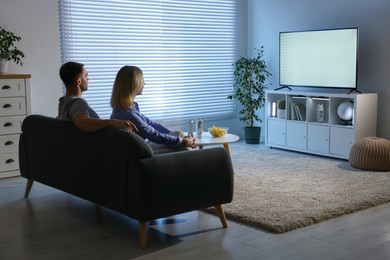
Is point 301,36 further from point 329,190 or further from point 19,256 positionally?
point 19,256

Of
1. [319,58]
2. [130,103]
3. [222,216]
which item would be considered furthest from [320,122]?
[130,103]

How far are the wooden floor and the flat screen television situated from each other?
236 centimetres

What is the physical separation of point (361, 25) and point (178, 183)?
3832 mm

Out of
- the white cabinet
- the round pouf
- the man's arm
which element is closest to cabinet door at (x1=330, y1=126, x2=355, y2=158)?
the white cabinet

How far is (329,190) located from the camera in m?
4.59

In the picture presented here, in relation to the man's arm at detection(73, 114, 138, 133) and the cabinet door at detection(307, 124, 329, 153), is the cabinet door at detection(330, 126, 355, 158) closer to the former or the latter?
the cabinet door at detection(307, 124, 329, 153)

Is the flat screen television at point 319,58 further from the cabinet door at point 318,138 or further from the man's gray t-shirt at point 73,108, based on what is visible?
the man's gray t-shirt at point 73,108

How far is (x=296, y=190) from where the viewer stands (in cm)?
462

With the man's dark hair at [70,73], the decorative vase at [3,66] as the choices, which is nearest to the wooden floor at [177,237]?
the man's dark hair at [70,73]

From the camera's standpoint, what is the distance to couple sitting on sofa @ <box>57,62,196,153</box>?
3547mm

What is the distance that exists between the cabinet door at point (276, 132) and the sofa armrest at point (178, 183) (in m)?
3.27

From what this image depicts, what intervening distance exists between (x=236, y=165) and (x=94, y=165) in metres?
2.49

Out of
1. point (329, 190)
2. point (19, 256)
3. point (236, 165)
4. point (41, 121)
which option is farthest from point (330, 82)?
point (19, 256)

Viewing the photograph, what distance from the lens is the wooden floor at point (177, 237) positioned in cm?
316
